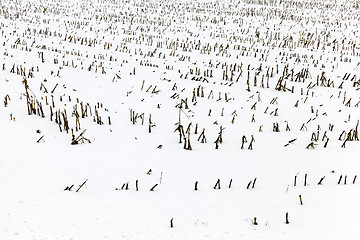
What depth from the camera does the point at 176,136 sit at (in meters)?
5.02

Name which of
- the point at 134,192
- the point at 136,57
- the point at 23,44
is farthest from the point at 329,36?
the point at 134,192

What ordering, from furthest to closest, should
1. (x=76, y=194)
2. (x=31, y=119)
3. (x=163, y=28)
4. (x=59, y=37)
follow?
(x=163, y=28) → (x=59, y=37) → (x=31, y=119) → (x=76, y=194)

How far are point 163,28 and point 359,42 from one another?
7221mm

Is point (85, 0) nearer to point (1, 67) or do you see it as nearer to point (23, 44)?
point (23, 44)

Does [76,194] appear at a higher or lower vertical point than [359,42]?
lower

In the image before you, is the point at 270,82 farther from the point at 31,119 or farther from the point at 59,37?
the point at 59,37

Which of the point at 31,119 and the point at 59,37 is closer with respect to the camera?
the point at 31,119

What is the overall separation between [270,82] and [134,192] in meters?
5.44

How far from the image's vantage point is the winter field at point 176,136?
112 inches

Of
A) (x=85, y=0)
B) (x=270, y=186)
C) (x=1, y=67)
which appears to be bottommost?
(x=270, y=186)

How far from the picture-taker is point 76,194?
10.4 feet

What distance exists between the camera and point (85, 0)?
18297 mm

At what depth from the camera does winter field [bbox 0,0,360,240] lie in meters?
2.85

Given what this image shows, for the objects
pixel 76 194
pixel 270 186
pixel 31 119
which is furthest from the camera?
pixel 31 119
